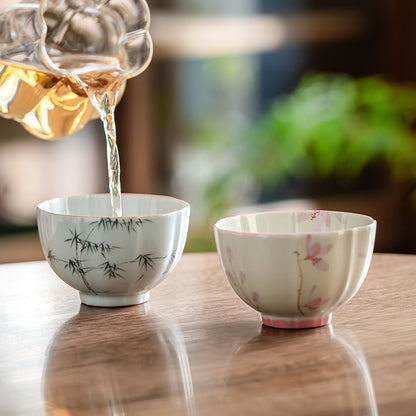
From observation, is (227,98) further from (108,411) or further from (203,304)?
(108,411)

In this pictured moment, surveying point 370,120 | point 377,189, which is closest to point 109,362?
point 370,120

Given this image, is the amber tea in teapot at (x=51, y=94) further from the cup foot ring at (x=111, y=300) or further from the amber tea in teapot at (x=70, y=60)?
the cup foot ring at (x=111, y=300)

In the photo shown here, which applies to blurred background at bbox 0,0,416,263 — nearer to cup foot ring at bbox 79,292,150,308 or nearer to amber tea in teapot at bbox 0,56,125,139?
amber tea in teapot at bbox 0,56,125,139

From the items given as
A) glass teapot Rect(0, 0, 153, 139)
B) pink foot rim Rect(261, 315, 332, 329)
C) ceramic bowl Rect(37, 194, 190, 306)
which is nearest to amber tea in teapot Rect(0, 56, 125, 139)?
glass teapot Rect(0, 0, 153, 139)

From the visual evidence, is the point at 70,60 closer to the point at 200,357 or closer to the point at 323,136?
the point at 200,357

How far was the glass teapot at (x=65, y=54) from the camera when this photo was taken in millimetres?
889

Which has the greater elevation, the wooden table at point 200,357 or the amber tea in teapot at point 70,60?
the amber tea in teapot at point 70,60

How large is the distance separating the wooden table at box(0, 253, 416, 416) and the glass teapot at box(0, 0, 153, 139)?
0.24 metres

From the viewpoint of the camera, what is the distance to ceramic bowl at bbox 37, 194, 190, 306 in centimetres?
77

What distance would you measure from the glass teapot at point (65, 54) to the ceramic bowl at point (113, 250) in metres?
0.18

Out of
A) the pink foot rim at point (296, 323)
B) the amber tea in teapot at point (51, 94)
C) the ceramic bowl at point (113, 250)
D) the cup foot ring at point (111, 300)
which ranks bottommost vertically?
the cup foot ring at point (111, 300)

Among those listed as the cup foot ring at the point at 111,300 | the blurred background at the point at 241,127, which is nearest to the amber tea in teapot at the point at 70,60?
the cup foot ring at the point at 111,300

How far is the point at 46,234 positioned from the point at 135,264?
0.34 ft

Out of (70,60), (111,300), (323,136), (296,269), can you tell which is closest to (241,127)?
(323,136)
